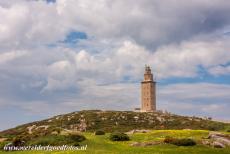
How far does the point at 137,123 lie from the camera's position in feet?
512

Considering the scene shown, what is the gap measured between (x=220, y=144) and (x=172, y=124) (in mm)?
106733

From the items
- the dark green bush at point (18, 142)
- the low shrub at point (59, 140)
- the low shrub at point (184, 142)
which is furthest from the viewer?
the dark green bush at point (18, 142)

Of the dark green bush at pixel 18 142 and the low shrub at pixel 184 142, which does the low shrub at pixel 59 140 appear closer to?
the dark green bush at pixel 18 142

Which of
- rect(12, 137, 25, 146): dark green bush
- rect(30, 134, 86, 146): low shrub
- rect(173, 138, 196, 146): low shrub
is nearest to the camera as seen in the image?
rect(173, 138, 196, 146): low shrub

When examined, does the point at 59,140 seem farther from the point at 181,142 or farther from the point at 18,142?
the point at 181,142

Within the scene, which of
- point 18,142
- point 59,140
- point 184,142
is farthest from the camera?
point 18,142

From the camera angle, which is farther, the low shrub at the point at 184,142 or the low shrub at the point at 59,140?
the low shrub at the point at 59,140

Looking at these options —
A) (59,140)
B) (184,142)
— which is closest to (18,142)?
(59,140)

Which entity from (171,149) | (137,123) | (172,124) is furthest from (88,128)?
(171,149)

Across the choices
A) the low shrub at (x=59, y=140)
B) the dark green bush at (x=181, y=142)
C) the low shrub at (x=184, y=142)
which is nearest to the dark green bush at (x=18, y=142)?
the low shrub at (x=59, y=140)

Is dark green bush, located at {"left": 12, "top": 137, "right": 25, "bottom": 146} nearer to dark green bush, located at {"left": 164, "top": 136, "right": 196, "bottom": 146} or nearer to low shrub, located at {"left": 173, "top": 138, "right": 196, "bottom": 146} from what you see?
dark green bush, located at {"left": 164, "top": 136, "right": 196, "bottom": 146}

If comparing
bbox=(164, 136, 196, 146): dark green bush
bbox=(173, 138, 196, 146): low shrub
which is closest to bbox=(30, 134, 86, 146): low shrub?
bbox=(164, 136, 196, 146): dark green bush

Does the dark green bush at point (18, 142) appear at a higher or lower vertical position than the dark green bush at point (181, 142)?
lower

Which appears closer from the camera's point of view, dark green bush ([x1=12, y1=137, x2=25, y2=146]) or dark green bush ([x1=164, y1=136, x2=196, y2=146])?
dark green bush ([x1=164, y1=136, x2=196, y2=146])
